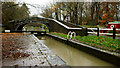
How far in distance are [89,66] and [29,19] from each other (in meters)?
21.7

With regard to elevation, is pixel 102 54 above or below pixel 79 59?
above

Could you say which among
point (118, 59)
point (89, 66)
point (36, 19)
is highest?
point (36, 19)

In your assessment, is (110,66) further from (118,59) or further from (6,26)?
(6,26)

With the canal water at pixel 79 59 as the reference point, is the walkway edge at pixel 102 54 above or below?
above

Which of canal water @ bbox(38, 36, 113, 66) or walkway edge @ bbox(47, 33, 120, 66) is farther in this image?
canal water @ bbox(38, 36, 113, 66)

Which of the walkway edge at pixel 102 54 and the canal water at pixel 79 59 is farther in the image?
the canal water at pixel 79 59

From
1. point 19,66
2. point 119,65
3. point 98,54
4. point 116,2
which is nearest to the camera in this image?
point 19,66

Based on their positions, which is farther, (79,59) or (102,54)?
(79,59)

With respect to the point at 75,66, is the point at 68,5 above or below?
above

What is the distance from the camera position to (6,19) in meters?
26.1

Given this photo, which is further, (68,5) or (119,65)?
(68,5)

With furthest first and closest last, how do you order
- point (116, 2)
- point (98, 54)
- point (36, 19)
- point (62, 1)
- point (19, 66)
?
point (62, 1), point (36, 19), point (116, 2), point (98, 54), point (19, 66)

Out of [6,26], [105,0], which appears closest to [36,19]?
[6,26]

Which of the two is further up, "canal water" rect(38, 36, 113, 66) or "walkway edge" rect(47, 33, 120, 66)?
"walkway edge" rect(47, 33, 120, 66)
